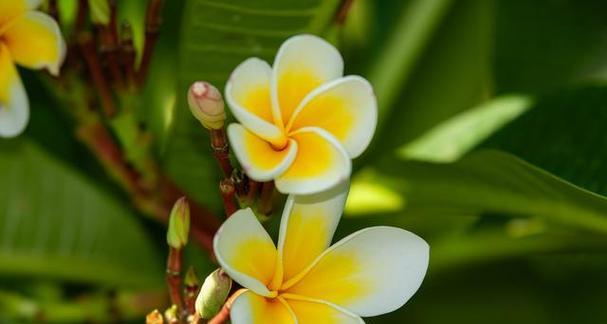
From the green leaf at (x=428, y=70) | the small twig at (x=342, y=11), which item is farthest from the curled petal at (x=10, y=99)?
the green leaf at (x=428, y=70)

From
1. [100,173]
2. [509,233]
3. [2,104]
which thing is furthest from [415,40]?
[2,104]

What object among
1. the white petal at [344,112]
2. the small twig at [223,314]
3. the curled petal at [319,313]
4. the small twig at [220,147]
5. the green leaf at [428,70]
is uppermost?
the white petal at [344,112]

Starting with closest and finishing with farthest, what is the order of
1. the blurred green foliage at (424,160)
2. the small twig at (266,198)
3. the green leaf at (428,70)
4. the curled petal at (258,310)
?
the curled petal at (258,310) < the small twig at (266,198) < the blurred green foliage at (424,160) < the green leaf at (428,70)

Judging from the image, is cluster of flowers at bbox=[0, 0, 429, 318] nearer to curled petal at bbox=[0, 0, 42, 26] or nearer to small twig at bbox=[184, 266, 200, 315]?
small twig at bbox=[184, 266, 200, 315]

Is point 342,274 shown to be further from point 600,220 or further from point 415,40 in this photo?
point 415,40

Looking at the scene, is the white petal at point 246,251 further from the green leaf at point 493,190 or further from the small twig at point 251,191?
the green leaf at point 493,190

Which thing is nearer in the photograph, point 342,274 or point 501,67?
point 342,274

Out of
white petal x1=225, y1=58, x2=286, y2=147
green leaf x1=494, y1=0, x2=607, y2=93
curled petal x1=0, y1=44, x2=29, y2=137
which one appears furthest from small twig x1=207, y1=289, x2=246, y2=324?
green leaf x1=494, y1=0, x2=607, y2=93
